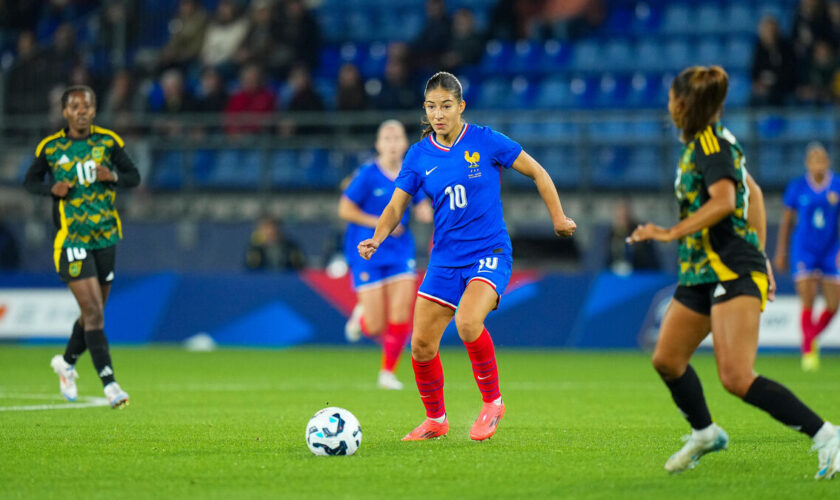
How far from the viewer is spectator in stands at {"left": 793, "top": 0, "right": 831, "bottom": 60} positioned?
19750mm

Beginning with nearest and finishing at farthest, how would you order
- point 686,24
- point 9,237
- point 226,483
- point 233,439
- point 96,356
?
point 226,483 → point 233,439 → point 96,356 → point 9,237 → point 686,24

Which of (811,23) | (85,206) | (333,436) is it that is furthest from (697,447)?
(811,23)

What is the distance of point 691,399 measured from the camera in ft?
21.1

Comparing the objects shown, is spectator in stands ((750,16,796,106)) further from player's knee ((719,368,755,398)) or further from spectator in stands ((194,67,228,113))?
player's knee ((719,368,755,398))

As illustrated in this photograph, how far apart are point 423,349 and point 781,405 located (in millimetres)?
2524

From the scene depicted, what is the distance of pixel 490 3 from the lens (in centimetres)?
Result: 2356

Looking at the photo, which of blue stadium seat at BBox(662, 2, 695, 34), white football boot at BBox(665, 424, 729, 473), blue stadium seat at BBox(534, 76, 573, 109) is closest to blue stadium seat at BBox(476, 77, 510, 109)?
blue stadium seat at BBox(534, 76, 573, 109)

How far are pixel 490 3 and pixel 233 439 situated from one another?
55.4 feet

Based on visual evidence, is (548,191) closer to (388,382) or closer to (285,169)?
(388,382)

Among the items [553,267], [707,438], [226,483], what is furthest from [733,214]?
[553,267]

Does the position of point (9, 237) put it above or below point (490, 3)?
below

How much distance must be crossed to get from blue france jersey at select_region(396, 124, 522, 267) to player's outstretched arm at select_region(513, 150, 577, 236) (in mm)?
81

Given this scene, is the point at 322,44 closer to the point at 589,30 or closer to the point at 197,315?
the point at 589,30

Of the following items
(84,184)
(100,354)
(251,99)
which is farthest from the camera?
(251,99)
